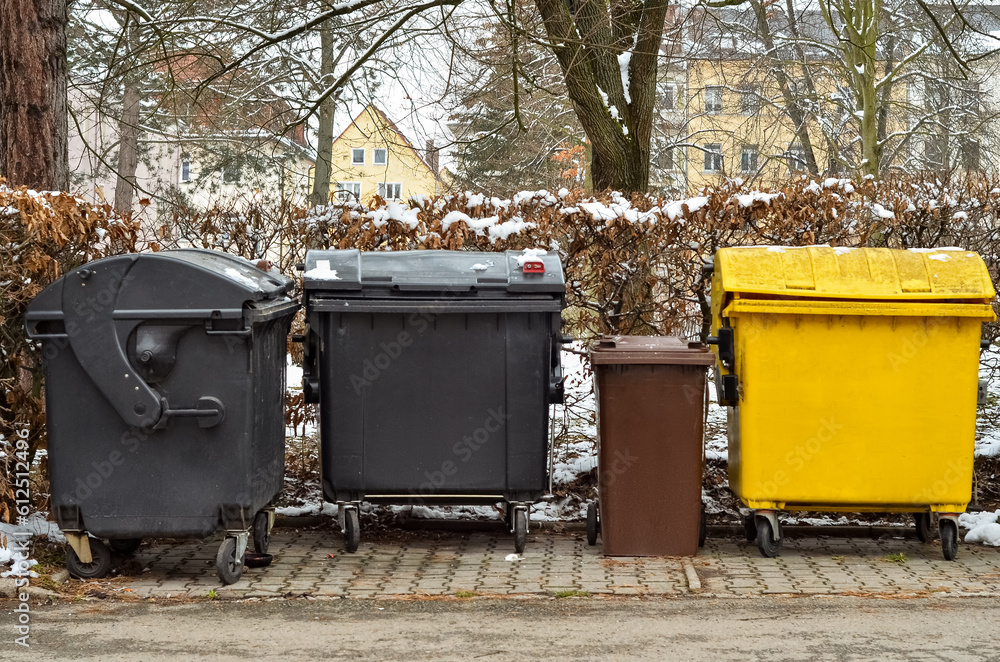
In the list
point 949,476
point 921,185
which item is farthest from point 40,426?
point 921,185

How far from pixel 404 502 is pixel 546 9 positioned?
16.6ft

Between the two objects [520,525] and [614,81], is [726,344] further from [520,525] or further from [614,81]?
[614,81]

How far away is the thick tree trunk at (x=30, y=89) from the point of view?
22.4ft

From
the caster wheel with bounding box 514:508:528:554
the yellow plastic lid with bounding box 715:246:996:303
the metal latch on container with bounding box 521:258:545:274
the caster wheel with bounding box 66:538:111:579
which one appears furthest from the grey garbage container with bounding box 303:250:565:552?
the caster wheel with bounding box 66:538:111:579

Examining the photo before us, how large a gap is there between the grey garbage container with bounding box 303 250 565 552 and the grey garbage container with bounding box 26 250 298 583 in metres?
0.56

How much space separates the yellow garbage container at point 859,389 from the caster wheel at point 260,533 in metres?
2.44

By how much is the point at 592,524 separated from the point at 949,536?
1.80 metres

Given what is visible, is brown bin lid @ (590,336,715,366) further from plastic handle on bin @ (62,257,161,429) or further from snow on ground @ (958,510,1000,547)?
plastic handle on bin @ (62,257,161,429)

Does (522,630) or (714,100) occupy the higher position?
(714,100)

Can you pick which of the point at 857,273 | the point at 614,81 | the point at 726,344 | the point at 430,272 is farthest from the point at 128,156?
the point at 857,273

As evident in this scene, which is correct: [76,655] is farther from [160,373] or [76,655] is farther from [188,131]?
[188,131]

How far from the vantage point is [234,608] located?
14.2 feet

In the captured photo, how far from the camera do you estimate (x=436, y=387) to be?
5.15 meters

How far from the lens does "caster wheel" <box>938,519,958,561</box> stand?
516cm
